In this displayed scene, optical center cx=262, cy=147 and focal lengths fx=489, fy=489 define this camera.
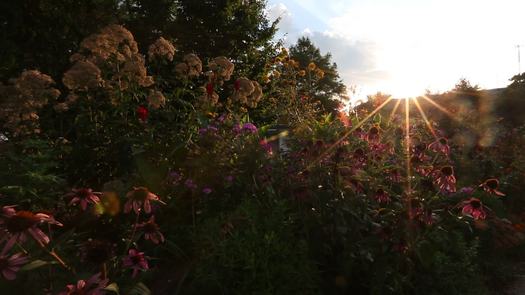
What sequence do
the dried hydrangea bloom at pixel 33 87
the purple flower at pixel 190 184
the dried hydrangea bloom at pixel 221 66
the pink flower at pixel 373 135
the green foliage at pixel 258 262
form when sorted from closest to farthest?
the green foliage at pixel 258 262 → the purple flower at pixel 190 184 → the pink flower at pixel 373 135 → the dried hydrangea bloom at pixel 33 87 → the dried hydrangea bloom at pixel 221 66

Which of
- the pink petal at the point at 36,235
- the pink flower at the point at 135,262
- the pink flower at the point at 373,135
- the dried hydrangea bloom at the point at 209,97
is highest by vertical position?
the dried hydrangea bloom at the point at 209,97

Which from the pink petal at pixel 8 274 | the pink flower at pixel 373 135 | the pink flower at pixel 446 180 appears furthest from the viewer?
the pink flower at pixel 373 135

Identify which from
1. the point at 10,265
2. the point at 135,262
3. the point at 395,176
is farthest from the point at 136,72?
the point at 10,265

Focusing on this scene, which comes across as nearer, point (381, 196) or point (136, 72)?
point (381, 196)

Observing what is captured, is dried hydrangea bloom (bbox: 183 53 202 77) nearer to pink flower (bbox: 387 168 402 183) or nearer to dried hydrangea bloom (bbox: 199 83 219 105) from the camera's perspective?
dried hydrangea bloom (bbox: 199 83 219 105)

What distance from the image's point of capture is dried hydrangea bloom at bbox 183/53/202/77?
525 centimetres

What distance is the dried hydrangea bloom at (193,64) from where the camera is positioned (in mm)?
5246

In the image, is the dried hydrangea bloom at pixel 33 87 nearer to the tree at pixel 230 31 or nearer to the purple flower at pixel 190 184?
the purple flower at pixel 190 184

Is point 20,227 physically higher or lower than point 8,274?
higher

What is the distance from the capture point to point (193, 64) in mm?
5301

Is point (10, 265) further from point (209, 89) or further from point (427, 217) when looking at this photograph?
point (209, 89)

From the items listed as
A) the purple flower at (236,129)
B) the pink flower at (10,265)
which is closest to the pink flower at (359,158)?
the purple flower at (236,129)

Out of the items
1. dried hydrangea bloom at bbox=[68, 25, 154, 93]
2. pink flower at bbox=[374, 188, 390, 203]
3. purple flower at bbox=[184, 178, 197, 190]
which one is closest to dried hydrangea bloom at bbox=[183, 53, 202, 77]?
dried hydrangea bloom at bbox=[68, 25, 154, 93]

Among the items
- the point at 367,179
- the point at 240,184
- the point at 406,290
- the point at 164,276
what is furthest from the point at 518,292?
the point at 164,276
